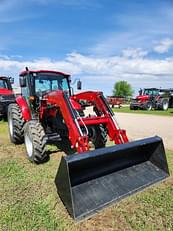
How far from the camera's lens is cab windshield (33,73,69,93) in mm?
6164

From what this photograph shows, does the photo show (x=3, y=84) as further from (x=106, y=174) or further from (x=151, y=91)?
(x=151, y=91)

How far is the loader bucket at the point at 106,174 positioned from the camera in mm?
3027

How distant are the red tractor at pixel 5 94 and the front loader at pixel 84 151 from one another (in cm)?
460

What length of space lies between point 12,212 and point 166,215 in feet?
6.45

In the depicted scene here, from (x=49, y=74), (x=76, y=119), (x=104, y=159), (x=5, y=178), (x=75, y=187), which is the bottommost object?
(x=5, y=178)

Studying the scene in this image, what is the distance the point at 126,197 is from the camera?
336 cm

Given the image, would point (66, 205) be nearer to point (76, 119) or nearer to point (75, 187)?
point (75, 187)

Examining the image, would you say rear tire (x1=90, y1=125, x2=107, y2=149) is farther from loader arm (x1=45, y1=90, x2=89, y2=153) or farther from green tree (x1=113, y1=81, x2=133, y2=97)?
green tree (x1=113, y1=81, x2=133, y2=97)

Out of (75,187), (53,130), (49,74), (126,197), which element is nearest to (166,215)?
(126,197)

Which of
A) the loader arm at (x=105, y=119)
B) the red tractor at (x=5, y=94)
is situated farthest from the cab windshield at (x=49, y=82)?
the red tractor at (x=5, y=94)

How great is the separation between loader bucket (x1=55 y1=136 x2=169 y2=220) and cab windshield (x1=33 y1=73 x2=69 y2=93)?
126 inches

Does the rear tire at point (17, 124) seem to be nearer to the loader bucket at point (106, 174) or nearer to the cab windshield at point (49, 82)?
the cab windshield at point (49, 82)

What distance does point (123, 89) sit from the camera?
82.3 m

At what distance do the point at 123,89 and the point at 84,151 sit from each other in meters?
80.2
